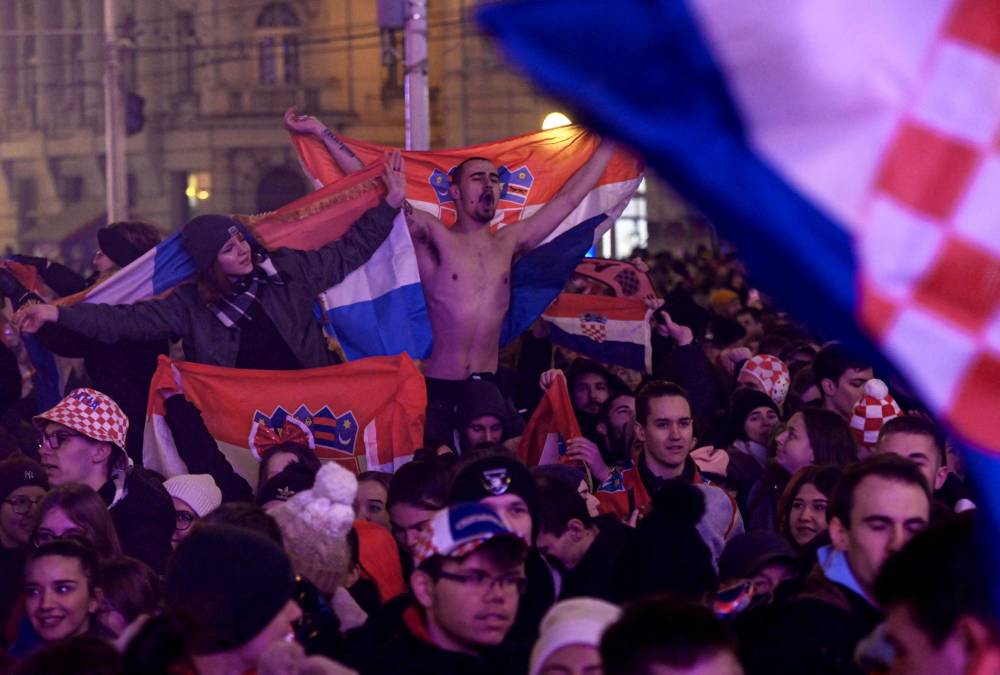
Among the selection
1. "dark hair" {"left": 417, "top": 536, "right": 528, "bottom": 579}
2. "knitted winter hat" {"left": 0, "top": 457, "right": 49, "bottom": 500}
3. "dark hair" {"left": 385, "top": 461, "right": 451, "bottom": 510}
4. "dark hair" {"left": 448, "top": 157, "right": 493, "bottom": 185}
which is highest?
"dark hair" {"left": 417, "top": 536, "right": 528, "bottom": 579}

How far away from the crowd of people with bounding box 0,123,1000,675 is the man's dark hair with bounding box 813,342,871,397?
0.06 feet

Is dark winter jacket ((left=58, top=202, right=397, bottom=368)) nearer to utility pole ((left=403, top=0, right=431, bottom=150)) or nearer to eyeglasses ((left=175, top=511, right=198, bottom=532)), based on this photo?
eyeglasses ((left=175, top=511, right=198, bottom=532))

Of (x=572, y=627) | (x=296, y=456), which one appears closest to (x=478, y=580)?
(x=572, y=627)

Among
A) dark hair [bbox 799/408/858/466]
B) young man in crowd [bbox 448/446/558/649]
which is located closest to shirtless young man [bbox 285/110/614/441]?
dark hair [bbox 799/408/858/466]

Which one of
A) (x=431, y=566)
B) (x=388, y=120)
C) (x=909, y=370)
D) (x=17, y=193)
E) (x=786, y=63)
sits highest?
(x=786, y=63)

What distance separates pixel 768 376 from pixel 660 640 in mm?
5457

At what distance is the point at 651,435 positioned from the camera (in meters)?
6.66

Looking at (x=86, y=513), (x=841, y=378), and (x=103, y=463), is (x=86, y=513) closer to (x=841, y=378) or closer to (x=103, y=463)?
(x=103, y=463)

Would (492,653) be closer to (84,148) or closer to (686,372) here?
(686,372)

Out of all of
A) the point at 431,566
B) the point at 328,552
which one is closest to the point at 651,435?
the point at 328,552

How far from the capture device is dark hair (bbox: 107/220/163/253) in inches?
340

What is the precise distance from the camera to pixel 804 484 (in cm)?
575

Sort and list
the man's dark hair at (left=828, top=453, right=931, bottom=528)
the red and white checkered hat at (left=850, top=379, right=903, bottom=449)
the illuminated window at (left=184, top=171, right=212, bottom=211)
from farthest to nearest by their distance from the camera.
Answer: the illuminated window at (left=184, top=171, right=212, bottom=211) < the red and white checkered hat at (left=850, top=379, right=903, bottom=449) < the man's dark hair at (left=828, top=453, right=931, bottom=528)

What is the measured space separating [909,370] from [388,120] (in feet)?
135
